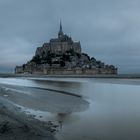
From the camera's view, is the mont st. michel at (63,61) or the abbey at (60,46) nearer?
the mont st. michel at (63,61)

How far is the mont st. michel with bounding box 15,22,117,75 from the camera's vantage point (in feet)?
554

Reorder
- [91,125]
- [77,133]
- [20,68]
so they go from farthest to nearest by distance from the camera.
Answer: [20,68], [91,125], [77,133]

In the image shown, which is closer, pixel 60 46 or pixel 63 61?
pixel 63 61

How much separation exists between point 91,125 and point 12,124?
3960 millimetres

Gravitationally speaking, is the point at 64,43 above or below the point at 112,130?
above

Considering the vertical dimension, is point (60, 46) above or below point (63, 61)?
above

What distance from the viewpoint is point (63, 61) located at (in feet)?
570

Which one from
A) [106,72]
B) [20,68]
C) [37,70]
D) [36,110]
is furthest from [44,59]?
[36,110]

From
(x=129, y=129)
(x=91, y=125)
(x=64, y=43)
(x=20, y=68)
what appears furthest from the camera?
(x=20, y=68)

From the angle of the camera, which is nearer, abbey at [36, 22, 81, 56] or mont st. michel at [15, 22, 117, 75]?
mont st. michel at [15, 22, 117, 75]

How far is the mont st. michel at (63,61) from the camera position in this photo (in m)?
169

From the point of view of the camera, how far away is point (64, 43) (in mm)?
179625

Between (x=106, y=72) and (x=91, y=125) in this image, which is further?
(x=106, y=72)

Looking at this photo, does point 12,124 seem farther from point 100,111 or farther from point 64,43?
point 64,43
